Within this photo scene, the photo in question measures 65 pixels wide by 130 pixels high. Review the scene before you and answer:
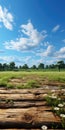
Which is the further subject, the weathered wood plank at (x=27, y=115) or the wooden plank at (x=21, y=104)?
the wooden plank at (x=21, y=104)

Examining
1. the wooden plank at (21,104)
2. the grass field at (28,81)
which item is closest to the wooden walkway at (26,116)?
the wooden plank at (21,104)

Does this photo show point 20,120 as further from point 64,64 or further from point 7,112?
point 64,64

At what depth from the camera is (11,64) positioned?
15162cm

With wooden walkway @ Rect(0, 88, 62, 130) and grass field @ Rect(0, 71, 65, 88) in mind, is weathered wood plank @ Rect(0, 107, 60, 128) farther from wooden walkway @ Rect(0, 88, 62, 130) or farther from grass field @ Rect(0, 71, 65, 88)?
grass field @ Rect(0, 71, 65, 88)

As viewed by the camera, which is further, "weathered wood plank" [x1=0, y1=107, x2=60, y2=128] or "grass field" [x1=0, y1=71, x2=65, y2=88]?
"grass field" [x1=0, y1=71, x2=65, y2=88]

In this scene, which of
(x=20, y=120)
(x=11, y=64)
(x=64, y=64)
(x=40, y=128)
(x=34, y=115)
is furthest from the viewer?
(x=11, y=64)

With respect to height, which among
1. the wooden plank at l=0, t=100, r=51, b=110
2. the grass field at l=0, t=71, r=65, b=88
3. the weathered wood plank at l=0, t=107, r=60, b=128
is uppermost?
the grass field at l=0, t=71, r=65, b=88

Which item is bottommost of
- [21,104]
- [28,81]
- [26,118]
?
[26,118]

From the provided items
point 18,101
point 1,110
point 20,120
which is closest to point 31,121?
point 20,120

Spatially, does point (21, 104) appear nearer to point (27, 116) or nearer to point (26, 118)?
point (27, 116)

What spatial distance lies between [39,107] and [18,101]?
103 centimetres

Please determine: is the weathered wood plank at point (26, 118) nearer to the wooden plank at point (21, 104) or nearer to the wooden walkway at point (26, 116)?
the wooden walkway at point (26, 116)

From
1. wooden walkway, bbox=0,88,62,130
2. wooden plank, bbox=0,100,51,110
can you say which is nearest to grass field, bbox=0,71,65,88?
wooden plank, bbox=0,100,51,110

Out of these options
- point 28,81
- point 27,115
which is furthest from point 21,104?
point 28,81
